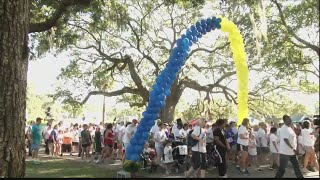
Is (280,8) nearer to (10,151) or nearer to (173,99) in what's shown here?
(173,99)

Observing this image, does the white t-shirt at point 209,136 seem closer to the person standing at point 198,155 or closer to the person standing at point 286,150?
the person standing at point 198,155

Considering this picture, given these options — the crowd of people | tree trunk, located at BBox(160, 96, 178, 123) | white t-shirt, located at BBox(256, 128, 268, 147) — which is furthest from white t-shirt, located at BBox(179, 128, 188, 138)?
tree trunk, located at BBox(160, 96, 178, 123)

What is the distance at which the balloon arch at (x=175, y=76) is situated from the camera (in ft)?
39.3

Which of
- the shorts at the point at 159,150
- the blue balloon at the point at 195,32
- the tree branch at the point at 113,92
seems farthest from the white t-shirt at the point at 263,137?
the tree branch at the point at 113,92

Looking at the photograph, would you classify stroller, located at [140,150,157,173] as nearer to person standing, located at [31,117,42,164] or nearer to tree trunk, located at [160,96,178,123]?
person standing, located at [31,117,42,164]

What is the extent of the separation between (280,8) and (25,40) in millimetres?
16789

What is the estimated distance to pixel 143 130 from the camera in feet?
39.5

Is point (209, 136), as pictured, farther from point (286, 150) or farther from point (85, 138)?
point (85, 138)

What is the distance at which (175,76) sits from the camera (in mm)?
13500

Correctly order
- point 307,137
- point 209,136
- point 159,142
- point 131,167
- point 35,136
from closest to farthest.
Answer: point 131,167 < point 307,137 < point 209,136 < point 159,142 < point 35,136

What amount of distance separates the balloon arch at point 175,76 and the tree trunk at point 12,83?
8.44 m

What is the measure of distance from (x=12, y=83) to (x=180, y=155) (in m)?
9.95

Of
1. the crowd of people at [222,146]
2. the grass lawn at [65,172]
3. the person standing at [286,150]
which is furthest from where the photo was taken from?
the grass lawn at [65,172]

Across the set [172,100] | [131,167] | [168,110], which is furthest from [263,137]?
[168,110]
